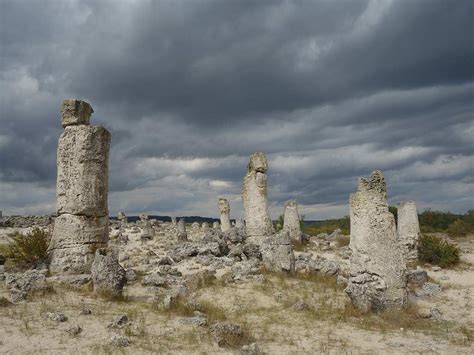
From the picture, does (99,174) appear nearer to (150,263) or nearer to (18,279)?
(18,279)

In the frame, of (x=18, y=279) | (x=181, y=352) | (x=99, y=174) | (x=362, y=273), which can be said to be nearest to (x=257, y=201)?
(x=99, y=174)

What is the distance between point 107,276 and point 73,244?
2.70 m

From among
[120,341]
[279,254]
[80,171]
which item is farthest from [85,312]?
[279,254]

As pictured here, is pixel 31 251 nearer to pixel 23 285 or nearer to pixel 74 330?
pixel 23 285

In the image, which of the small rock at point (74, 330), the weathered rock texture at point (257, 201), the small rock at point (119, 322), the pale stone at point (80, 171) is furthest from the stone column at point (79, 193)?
the weathered rock texture at point (257, 201)

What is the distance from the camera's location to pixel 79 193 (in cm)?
1197

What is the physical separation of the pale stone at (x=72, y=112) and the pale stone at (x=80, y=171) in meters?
0.21

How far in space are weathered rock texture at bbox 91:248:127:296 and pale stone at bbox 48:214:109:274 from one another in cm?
196

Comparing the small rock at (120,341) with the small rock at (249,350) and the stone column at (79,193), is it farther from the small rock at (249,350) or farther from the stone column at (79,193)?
the stone column at (79,193)

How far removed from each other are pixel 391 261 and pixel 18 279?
831 centimetres

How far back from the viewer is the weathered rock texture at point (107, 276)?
955cm

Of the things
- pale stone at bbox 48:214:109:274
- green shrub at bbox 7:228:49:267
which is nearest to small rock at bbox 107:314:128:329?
pale stone at bbox 48:214:109:274

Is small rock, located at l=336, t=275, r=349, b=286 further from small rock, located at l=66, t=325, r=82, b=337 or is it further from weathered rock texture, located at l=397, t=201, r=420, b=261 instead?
small rock, located at l=66, t=325, r=82, b=337

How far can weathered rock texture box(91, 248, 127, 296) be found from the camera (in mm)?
9546
